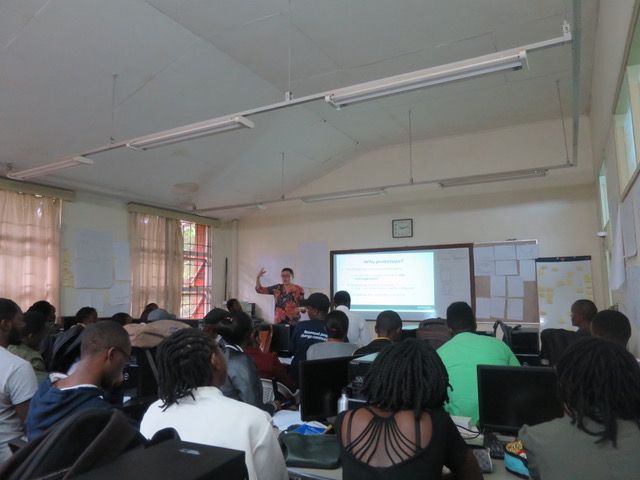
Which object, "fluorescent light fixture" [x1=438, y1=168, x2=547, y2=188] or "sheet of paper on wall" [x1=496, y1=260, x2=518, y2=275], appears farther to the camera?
"sheet of paper on wall" [x1=496, y1=260, x2=518, y2=275]

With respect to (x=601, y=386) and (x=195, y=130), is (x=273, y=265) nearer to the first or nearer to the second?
(x=195, y=130)

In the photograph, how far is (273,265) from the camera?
8.19 m

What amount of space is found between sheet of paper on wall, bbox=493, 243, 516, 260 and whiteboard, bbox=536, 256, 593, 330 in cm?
33

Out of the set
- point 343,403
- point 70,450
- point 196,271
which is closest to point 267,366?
point 343,403

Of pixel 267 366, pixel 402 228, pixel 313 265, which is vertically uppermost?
pixel 402 228

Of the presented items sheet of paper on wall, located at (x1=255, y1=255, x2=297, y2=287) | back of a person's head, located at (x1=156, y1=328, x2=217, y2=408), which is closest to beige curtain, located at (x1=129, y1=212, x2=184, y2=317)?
sheet of paper on wall, located at (x1=255, y1=255, x2=297, y2=287)

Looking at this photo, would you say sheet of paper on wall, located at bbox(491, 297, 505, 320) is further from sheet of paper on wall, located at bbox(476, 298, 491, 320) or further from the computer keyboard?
the computer keyboard

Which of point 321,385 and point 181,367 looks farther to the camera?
point 321,385

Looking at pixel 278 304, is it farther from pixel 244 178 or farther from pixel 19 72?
pixel 19 72

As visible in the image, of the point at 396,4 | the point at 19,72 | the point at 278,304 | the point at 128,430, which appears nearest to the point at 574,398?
the point at 128,430

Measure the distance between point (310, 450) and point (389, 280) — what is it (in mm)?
5257

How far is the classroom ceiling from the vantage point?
12.3ft

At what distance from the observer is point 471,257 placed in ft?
21.5

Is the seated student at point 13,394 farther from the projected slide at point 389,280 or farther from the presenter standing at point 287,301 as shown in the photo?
the projected slide at point 389,280
